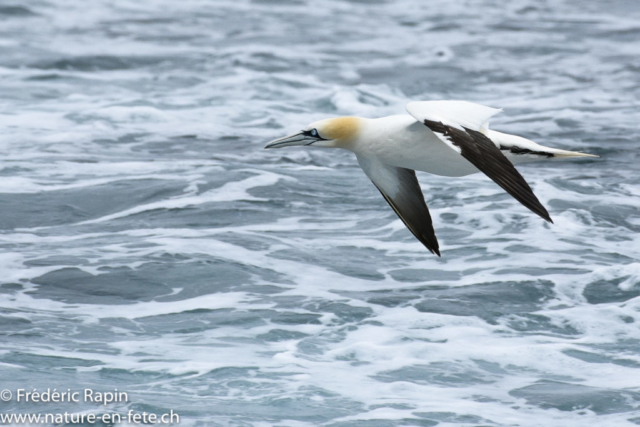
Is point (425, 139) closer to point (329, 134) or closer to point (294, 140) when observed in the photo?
point (329, 134)

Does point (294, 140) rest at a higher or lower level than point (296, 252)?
higher

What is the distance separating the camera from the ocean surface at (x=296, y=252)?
9.73 metres

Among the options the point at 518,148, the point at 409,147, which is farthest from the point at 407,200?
the point at 518,148

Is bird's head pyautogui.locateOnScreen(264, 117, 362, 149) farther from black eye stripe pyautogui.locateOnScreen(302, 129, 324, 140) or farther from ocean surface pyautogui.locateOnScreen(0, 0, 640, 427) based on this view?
ocean surface pyautogui.locateOnScreen(0, 0, 640, 427)

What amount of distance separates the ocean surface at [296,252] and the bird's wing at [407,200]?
3.86 ft

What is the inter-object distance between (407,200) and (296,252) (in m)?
3.36

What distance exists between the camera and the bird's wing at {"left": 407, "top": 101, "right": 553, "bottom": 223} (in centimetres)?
790

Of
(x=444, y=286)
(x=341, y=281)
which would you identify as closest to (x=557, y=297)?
(x=444, y=286)

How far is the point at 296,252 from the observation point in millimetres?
13688

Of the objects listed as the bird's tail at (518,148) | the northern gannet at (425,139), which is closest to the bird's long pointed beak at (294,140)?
the northern gannet at (425,139)

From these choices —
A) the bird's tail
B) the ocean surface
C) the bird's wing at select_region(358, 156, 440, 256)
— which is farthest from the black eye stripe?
the ocean surface

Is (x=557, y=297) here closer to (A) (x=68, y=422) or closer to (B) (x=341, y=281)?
(B) (x=341, y=281)

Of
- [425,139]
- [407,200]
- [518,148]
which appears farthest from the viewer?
[407,200]

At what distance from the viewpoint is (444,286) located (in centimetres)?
1258
